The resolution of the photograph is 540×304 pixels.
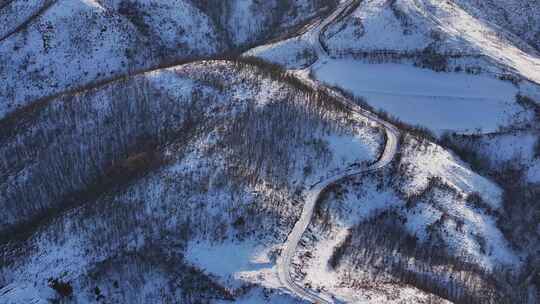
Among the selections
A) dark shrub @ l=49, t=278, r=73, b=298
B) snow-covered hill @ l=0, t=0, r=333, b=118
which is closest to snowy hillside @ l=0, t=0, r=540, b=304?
dark shrub @ l=49, t=278, r=73, b=298

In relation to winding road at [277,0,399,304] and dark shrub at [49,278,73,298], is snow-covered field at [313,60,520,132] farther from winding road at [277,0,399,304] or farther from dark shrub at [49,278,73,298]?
dark shrub at [49,278,73,298]

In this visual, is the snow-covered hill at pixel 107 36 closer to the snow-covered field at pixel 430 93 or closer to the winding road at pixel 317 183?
the winding road at pixel 317 183

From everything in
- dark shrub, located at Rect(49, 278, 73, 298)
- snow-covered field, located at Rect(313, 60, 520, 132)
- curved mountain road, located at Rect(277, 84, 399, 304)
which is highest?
snow-covered field, located at Rect(313, 60, 520, 132)

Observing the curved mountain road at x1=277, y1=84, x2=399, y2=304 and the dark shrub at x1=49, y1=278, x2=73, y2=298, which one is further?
the dark shrub at x1=49, y1=278, x2=73, y2=298

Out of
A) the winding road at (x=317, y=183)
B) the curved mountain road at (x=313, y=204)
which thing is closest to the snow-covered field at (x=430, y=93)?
the winding road at (x=317, y=183)

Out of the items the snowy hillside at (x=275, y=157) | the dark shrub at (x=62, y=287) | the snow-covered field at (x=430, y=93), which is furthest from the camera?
the snow-covered field at (x=430, y=93)

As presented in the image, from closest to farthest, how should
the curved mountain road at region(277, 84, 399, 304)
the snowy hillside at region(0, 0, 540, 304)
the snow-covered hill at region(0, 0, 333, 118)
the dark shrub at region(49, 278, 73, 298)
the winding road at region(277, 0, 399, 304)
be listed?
the curved mountain road at region(277, 84, 399, 304) → the winding road at region(277, 0, 399, 304) → the dark shrub at region(49, 278, 73, 298) → the snowy hillside at region(0, 0, 540, 304) → the snow-covered hill at region(0, 0, 333, 118)

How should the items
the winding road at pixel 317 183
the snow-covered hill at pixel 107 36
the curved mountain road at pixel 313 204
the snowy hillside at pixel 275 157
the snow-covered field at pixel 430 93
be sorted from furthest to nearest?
Result: the snow-covered hill at pixel 107 36, the snow-covered field at pixel 430 93, the snowy hillside at pixel 275 157, the winding road at pixel 317 183, the curved mountain road at pixel 313 204

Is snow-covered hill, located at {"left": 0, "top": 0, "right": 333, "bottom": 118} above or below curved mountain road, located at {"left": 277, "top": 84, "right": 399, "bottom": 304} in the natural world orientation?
above
